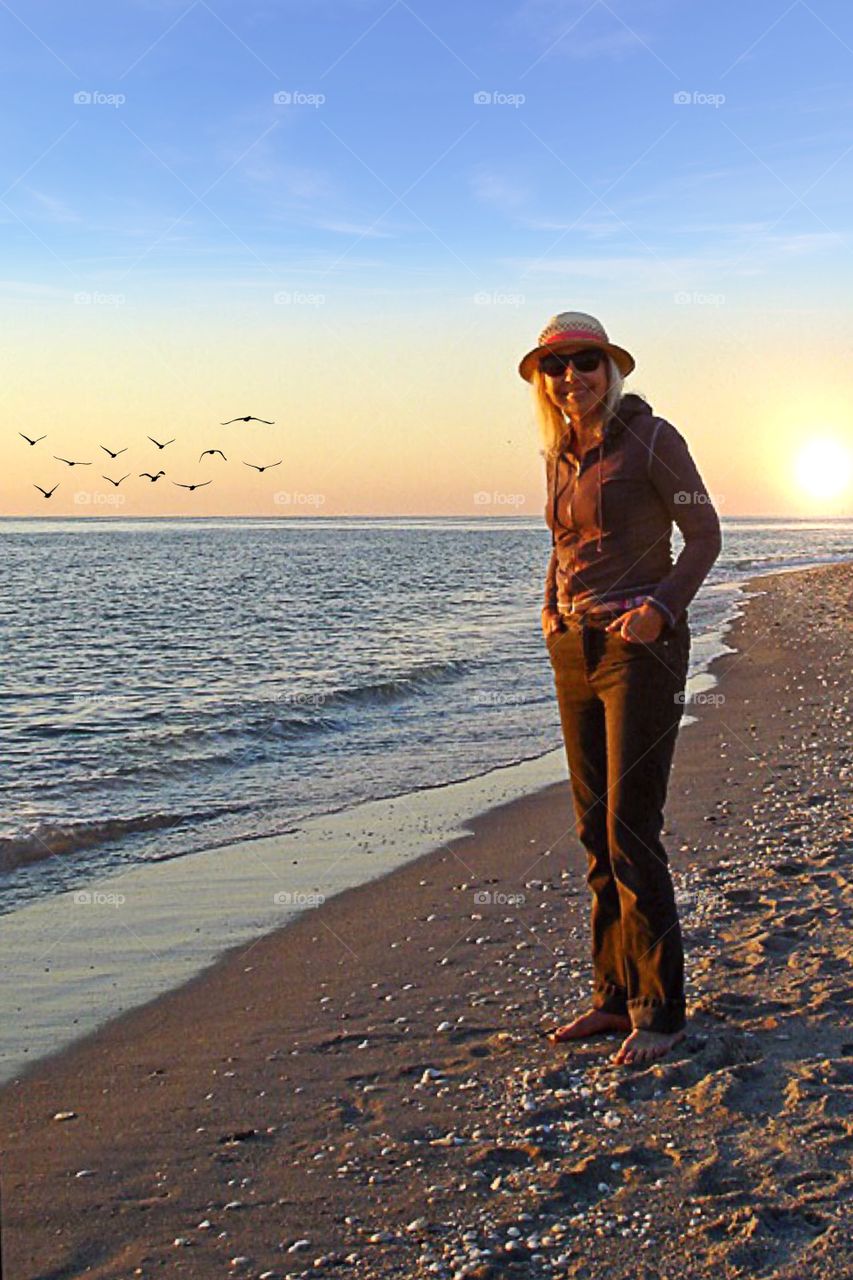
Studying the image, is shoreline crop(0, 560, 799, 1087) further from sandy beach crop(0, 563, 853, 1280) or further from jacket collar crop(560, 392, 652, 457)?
jacket collar crop(560, 392, 652, 457)

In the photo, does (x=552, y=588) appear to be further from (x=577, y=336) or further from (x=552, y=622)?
(x=577, y=336)

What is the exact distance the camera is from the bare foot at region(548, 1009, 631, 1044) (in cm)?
432

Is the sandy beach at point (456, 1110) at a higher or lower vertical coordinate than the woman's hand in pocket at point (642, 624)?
lower

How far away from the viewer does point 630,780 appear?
408 centimetres

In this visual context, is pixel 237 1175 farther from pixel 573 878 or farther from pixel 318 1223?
pixel 573 878

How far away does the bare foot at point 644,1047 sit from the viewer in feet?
13.3

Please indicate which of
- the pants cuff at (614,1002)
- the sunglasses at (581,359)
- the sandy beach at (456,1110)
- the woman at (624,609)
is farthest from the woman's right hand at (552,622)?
the sandy beach at (456,1110)

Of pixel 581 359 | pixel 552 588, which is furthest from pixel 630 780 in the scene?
pixel 581 359

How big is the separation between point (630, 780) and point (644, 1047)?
0.93 meters

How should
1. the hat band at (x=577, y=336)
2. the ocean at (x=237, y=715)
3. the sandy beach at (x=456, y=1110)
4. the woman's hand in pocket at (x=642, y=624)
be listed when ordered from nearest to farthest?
the sandy beach at (x=456, y=1110) → the woman's hand in pocket at (x=642, y=624) → the hat band at (x=577, y=336) → the ocean at (x=237, y=715)

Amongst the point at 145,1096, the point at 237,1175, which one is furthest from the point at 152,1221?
the point at 145,1096

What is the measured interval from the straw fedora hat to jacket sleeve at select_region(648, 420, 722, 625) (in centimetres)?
27

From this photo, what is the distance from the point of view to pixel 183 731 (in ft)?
42.4

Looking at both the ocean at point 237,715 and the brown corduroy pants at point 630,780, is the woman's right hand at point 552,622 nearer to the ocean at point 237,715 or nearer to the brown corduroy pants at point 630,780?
the brown corduroy pants at point 630,780
